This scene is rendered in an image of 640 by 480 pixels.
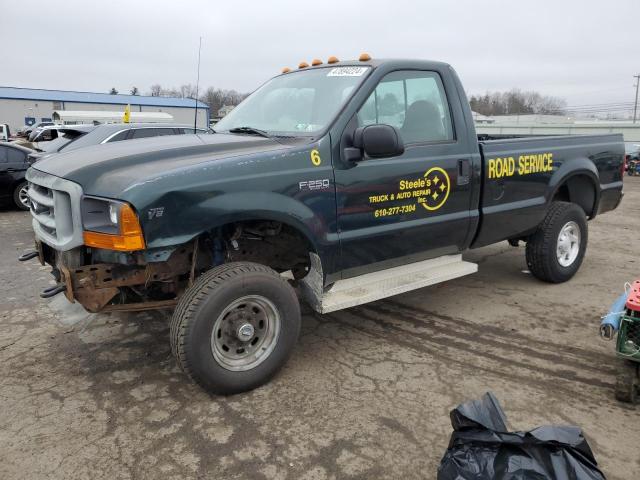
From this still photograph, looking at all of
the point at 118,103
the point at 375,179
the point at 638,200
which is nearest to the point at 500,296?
the point at 375,179

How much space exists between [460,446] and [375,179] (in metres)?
1.88

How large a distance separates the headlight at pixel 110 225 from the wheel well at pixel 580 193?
430 cm

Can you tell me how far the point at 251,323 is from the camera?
125 inches

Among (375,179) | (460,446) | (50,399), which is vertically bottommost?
(50,399)

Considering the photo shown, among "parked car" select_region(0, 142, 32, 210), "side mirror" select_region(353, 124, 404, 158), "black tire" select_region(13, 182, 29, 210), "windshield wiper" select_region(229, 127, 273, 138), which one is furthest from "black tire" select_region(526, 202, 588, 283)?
"black tire" select_region(13, 182, 29, 210)

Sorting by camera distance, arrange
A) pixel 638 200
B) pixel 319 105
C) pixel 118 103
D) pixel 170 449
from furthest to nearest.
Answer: pixel 118 103
pixel 638 200
pixel 319 105
pixel 170 449

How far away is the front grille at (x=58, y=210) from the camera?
2869 mm

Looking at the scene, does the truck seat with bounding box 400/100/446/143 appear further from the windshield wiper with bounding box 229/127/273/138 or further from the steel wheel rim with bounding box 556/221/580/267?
the steel wheel rim with bounding box 556/221/580/267

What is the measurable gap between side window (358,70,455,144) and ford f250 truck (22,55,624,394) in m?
0.01

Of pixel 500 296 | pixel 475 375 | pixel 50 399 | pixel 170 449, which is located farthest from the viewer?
pixel 500 296

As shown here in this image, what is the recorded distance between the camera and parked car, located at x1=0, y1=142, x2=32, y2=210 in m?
10.2

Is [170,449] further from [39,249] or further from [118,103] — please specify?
[118,103]

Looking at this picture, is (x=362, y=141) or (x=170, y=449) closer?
(x=170, y=449)

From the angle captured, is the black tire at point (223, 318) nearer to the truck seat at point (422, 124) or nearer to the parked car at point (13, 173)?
the truck seat at point (422, 124)
